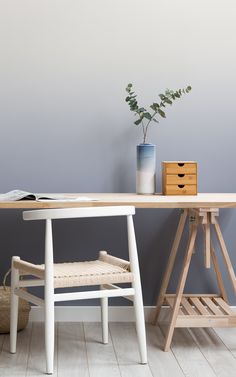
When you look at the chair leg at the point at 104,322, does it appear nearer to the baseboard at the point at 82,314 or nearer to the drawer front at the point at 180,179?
the baseboard at the point at 82,314

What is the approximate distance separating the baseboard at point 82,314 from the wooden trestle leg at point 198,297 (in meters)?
0.18

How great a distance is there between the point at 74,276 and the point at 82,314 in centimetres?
98

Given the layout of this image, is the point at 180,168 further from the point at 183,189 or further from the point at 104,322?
the point at 104,322

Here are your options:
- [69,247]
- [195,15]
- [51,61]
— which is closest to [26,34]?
[51,61]

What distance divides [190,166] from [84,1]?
3.49 feet

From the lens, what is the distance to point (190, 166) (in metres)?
3.79

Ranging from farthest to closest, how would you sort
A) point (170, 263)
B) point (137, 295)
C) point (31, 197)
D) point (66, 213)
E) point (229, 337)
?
point (170, 263), point (229, 337), point (31, 197), point (137, 295), point (66, 213)

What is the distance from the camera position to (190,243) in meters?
3.60

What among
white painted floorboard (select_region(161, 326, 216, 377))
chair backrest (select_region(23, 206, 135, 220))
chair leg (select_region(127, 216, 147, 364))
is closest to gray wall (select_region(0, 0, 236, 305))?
white painted floorboard (select_region(161, 326, 216, 377))

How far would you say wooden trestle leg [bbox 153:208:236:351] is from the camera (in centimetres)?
352

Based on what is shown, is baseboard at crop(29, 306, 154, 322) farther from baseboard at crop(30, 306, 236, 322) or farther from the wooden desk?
the wooden desk

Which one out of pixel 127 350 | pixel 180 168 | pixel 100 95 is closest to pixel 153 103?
pixel 100 95

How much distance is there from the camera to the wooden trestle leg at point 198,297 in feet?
11.5

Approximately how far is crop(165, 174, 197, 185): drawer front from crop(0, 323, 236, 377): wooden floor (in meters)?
0.77
